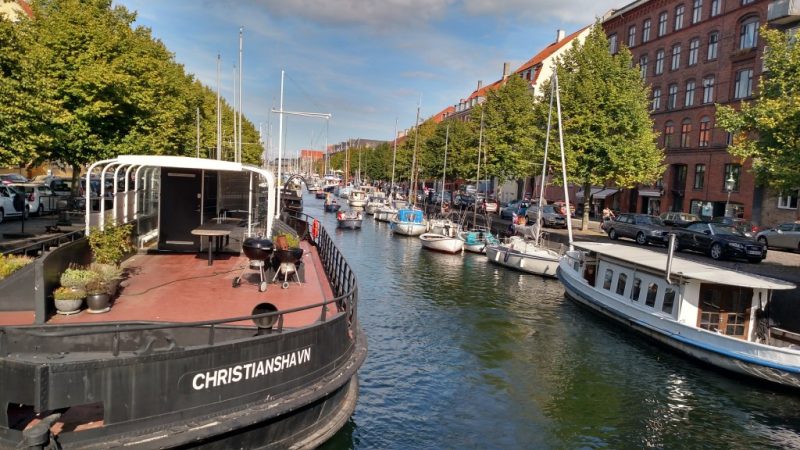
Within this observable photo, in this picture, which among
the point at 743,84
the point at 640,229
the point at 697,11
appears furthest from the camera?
the point at 697,11

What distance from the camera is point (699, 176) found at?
Result: 47719 mm

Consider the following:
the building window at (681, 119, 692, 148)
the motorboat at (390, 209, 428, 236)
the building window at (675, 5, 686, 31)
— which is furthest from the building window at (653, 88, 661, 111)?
the motorboat at (390, 209, 428, 236)

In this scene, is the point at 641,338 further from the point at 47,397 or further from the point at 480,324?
the point at 47,397

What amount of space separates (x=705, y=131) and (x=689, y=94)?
429cm

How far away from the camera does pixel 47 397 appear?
5.86 m

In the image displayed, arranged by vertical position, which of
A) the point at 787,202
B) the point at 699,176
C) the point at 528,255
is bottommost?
the point at 528,255

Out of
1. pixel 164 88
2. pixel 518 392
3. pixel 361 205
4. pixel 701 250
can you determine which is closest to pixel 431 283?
pixel 518 392

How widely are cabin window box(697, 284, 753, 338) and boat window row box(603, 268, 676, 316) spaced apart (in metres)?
0.96

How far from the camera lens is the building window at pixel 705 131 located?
1849 inches

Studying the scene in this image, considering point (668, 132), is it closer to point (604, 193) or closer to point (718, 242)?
point (604, 193)

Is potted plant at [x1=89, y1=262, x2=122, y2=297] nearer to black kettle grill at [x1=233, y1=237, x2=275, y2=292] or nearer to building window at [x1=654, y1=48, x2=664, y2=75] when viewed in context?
black kettle grill at [x1=233, y1=237, x2=275, y2=292]

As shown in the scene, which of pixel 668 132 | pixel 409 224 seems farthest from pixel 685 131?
pixel 409 224

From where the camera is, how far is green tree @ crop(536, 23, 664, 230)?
39.3m

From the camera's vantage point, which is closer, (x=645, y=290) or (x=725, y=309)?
(x=725, y=309)
